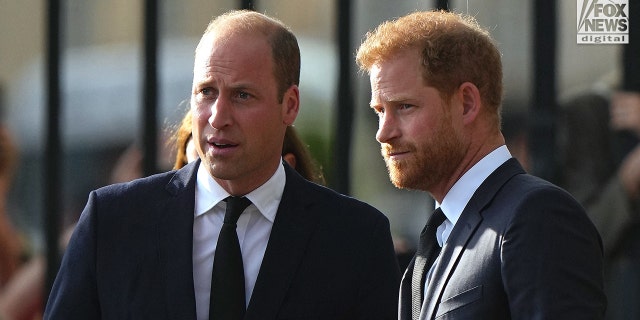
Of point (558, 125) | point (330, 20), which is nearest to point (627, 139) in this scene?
point (558, 125)

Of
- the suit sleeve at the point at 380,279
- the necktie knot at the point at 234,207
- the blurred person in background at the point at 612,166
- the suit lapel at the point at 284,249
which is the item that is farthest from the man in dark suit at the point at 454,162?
the blurred person in background at the point at 612,166

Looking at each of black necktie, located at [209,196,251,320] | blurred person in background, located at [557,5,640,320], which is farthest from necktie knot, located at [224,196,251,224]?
blurred person in background, located at [557,5,640,320]

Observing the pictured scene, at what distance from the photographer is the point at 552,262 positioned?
2270mm

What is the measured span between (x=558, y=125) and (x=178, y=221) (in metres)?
2.68

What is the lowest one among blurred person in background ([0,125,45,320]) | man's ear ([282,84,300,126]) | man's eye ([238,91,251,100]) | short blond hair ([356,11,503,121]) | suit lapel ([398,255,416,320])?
blurred person in background ([0,125,45,320])

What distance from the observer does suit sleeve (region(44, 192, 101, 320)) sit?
2709 millimetres

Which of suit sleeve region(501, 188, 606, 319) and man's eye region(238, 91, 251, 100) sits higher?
man's eye region(238, 91, 251, 100)

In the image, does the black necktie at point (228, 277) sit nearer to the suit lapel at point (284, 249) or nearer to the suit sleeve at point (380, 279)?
the suit lapel at point (284, 249)

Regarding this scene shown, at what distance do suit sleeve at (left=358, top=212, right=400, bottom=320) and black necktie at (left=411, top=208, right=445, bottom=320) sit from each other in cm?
17

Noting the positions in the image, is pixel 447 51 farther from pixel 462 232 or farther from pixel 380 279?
pixel 380 279

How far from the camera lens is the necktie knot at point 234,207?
9.25ft

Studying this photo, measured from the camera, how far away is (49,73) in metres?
5.34

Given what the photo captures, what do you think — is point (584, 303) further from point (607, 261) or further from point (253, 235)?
point (607, 261)

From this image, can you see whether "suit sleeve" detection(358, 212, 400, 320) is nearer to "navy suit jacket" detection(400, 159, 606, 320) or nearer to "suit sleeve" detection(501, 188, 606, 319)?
"navy suit jacket" detection(400, 159, 606, 320)
